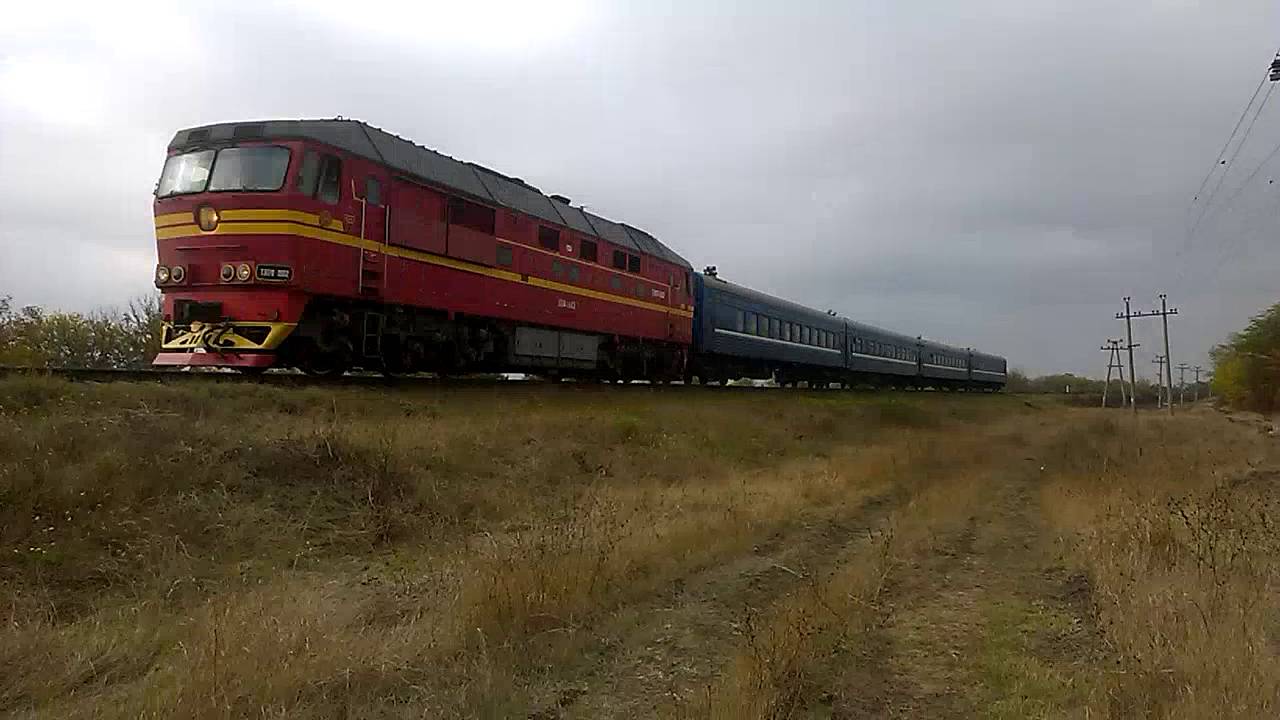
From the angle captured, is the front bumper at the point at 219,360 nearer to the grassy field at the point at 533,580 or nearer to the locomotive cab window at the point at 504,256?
the grassy field at the point at 533,580

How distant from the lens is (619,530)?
7879 mm

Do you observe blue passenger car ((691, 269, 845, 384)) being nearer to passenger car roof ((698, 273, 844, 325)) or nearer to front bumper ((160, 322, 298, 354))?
passenger car roof ((698, 273, 844, 325))

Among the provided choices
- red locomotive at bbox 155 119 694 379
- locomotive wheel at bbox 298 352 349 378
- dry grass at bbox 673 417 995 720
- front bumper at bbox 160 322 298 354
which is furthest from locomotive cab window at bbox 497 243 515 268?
dry grass at bbox 673 417 995 720

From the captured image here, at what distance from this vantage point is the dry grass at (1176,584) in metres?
4.34

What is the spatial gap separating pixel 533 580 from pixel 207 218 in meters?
8.27

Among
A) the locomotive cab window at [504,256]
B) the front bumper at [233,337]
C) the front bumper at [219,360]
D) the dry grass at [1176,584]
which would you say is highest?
the locomotive cab window at [504,256]

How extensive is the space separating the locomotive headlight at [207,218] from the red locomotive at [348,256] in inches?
1.0

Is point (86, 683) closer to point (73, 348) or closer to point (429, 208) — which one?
point (429, 208)

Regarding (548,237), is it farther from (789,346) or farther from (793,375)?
(793,375)

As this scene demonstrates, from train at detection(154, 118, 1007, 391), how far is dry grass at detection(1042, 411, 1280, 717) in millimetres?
10077

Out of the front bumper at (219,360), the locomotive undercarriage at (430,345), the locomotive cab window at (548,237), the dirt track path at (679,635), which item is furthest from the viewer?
the locomotive cab window at (548,237)

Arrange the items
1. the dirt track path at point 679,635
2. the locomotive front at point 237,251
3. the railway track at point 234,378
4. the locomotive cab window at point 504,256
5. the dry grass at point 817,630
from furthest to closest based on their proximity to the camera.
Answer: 1. the locomotive cab window at point 504,256
2. the locomotive front at point 237,251
3. the railway track at point 234,378
4. the dirt track path at point 679,635
5. the dry grass at point 817,630

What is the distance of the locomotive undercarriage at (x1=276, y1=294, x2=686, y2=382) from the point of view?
1150 cm

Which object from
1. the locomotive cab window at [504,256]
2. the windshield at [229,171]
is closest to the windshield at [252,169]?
the windshield at [229,171]
